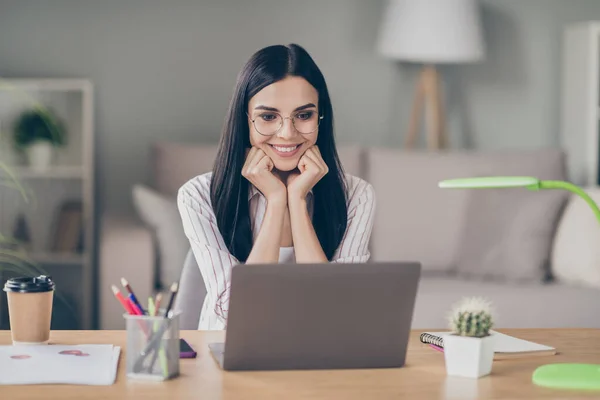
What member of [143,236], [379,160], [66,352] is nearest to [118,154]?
[143,236]

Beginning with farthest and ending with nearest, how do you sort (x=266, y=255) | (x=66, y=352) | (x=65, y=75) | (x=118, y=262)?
(x=65, y=75)
(x=118, y=262)
(x=266, y=255)
(x=66, y=352)

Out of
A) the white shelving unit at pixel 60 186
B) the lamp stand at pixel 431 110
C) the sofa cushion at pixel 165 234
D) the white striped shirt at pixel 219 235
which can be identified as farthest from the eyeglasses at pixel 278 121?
the lamp stand at pixel 431 110

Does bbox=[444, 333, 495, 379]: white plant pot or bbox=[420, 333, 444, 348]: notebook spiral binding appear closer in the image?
bbox=[444, 333, 495, 379]: white plant pot

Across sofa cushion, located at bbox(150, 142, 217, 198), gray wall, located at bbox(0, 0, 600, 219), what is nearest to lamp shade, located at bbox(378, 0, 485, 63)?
gray wall, located at bbox(0, 0, 600, 219)

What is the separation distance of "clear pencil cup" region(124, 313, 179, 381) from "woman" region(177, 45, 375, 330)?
619 millimetres

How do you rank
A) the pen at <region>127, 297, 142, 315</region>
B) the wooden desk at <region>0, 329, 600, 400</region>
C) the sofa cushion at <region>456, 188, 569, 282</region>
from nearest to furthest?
1. the wooden desk at <region>0, 329, 600, 400</region>
2. the pen at <region>127, 297, 142, 315</region>
3. the sofa cushion at <region>456, 188, 569, 282</region>

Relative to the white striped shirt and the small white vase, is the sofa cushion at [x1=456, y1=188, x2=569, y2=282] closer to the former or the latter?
the white striped shirt

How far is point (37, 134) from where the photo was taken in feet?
13.0

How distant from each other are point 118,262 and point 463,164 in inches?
57.7

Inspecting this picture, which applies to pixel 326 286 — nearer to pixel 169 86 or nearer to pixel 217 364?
pixel 217 364

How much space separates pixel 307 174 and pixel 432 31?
89.2 inches

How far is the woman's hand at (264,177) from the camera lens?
1.98 meters

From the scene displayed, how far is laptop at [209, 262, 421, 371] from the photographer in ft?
4.12

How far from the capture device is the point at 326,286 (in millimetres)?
1270
